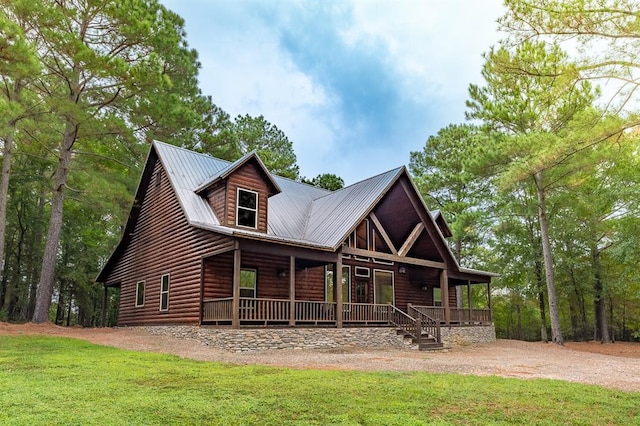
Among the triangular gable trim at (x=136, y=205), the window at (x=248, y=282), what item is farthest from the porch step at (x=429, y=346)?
the triangular gable trim at (x=136, y=205)

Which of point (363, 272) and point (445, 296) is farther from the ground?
point (363, 272)

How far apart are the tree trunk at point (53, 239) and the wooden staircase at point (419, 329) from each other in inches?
569

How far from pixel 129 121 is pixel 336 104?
53.8 metres

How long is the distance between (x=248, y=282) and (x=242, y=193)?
324cm

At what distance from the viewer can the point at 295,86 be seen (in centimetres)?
4816

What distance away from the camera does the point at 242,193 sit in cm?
1644

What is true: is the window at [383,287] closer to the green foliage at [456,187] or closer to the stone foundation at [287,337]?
the stone foundation at [287,337]

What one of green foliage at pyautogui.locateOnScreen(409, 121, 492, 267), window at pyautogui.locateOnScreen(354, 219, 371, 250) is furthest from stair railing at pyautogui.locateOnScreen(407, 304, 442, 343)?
green foliage at pyautogui.locateOnScreen(409, 121, 492, 267)

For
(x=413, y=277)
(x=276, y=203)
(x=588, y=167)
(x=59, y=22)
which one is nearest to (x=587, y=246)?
(x=588, y=167)

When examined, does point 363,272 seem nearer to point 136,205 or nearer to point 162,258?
point 162,258

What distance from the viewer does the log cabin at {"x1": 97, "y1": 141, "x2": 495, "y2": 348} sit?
14641 mm

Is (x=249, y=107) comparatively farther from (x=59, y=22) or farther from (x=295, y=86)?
(x=59, y=22)

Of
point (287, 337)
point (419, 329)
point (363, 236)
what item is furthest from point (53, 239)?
point (419, 329)

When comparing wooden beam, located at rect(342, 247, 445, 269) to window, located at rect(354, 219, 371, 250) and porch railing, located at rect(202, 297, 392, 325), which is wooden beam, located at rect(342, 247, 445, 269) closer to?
window, located at rect(354, 219, 371, 250)
